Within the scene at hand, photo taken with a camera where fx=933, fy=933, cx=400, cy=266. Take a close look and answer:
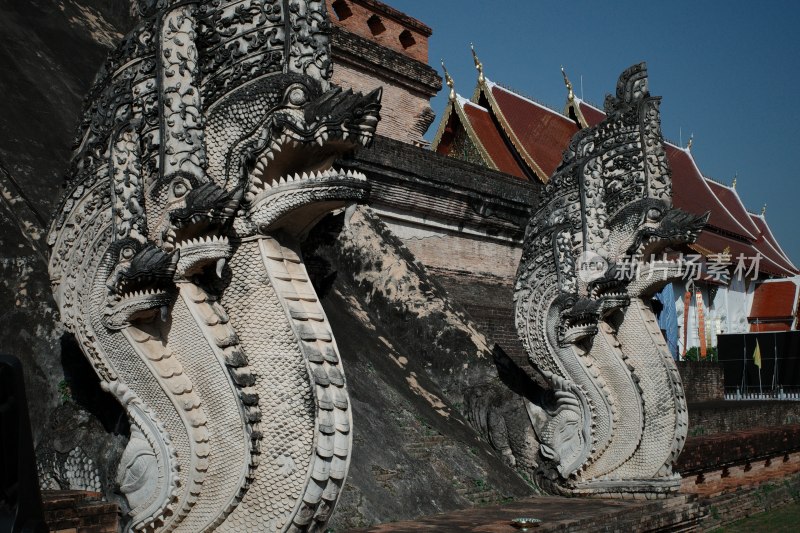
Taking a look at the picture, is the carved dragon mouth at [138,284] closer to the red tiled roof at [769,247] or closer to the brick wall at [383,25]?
the brick wall at [383,25]

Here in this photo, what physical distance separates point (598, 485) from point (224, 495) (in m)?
3.64

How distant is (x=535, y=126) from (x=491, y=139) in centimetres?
173

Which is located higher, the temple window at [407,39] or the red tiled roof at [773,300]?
the temple window at [407,39]

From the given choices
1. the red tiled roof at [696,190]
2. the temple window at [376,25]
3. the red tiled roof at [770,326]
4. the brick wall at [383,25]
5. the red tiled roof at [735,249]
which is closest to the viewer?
the brick wall at [383,25]

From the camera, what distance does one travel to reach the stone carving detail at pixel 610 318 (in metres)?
6.79

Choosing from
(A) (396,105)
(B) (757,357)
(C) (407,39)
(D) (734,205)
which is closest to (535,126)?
(C) (407,39)

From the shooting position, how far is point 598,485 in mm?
6762

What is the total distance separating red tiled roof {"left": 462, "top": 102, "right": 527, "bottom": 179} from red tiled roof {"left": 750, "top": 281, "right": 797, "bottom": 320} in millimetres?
11137

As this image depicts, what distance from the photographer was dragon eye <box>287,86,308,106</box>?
4086 mm

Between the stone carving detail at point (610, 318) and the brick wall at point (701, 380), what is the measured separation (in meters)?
6.01

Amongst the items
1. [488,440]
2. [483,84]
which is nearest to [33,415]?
[488,440]

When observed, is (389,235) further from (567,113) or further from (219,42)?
(567,113)

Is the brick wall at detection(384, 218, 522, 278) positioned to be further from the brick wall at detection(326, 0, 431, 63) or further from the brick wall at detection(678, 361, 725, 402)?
the brick wall at detection(326, 0, 431, 63)

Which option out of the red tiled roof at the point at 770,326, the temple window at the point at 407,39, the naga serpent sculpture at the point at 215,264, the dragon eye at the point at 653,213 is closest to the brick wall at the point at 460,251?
the dragon eye at the point at 653,213
